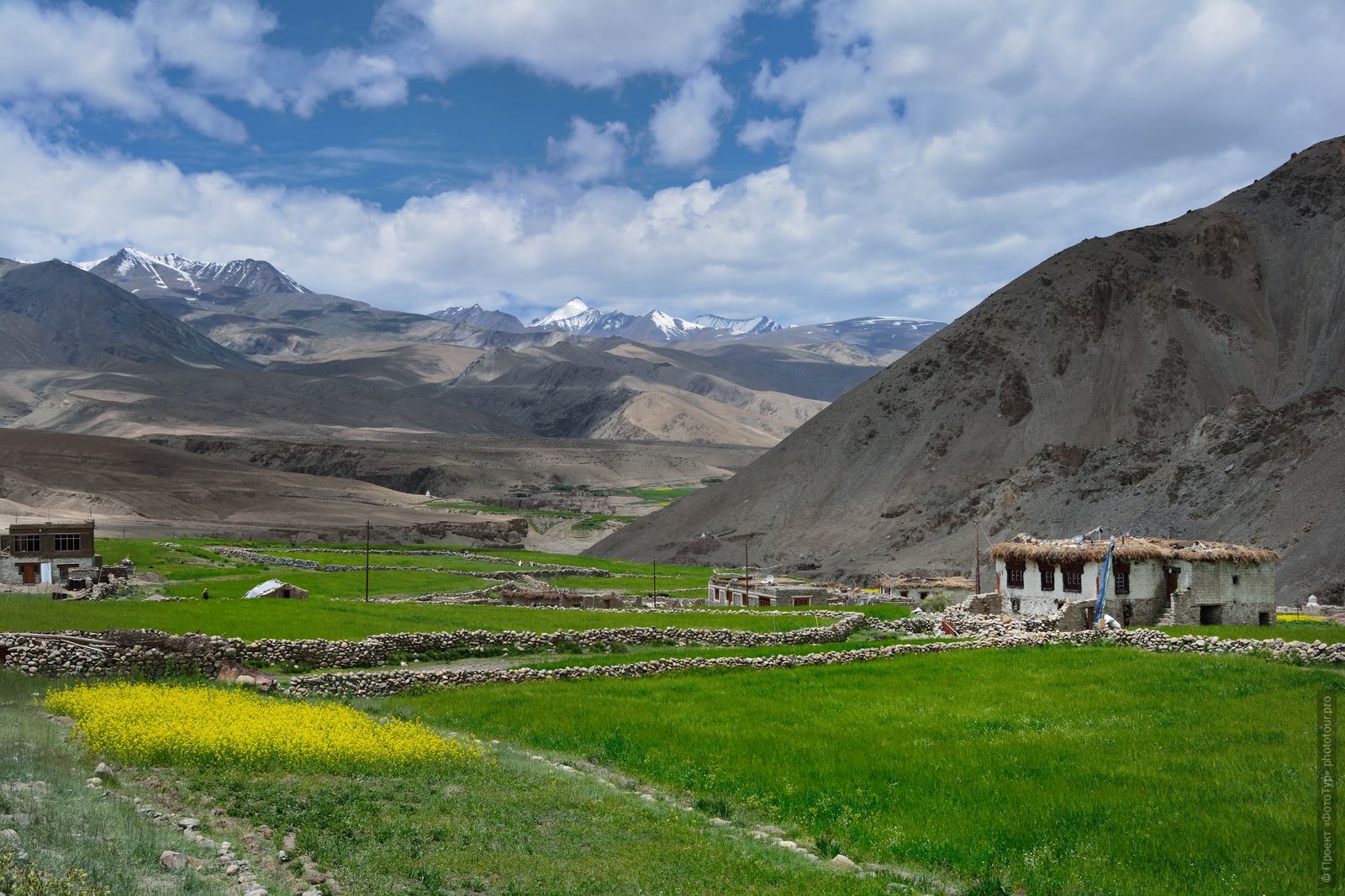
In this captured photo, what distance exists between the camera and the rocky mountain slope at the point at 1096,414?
262 ft

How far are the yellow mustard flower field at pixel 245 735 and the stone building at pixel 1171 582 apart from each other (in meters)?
27.7

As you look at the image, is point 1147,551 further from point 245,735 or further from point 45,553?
point 45,553

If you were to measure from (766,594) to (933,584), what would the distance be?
11275mm

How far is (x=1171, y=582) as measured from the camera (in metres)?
40.6

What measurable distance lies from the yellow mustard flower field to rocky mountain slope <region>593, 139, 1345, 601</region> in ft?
216

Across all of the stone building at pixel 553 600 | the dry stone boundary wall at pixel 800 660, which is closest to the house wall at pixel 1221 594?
the dry stone boundary wall at pixel 800 660

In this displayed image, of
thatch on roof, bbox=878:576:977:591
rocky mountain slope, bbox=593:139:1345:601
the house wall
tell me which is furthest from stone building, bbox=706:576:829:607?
the house wall

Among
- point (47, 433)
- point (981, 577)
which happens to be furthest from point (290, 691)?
point (47, 433)

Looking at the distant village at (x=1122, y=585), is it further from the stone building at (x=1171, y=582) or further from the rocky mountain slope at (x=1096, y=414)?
the rocky mountain slope at (x=1096, y=414)

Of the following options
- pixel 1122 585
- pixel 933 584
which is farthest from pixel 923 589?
pixel 1122 585

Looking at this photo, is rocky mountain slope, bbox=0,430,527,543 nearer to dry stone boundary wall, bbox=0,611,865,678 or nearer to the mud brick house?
the mud brick house

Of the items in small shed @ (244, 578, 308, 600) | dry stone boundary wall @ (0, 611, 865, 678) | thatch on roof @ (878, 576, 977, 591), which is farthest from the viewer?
thatch on roof @ (878, 576, 977, 591)

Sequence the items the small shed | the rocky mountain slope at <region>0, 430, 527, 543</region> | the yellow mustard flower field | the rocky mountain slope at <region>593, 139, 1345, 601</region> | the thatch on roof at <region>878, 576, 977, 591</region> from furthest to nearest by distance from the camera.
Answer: the rocky mountain slope at <region>0, 430, 527, 543</region>, the rocky mountain slope at <region>593, 139, 1345, 601</region>, the thatch on roof at <region>878, 576, 977, 591</region>, the small shed, the yellow mustard flower field

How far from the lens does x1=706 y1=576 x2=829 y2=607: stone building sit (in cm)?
6259
